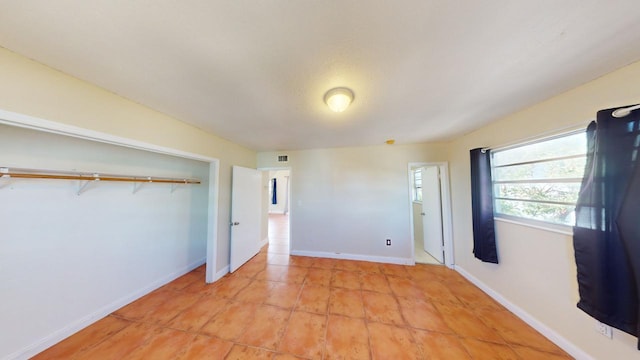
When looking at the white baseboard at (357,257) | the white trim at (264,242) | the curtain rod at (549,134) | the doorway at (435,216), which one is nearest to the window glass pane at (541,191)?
the curtain rod at (549,134)

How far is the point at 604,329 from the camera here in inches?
53.6

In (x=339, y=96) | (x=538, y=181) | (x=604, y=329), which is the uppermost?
(x=339, y=96)

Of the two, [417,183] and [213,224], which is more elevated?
[417,183]

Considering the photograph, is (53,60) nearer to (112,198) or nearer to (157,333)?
(112,198)

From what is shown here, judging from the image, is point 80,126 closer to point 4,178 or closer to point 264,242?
point 4,178

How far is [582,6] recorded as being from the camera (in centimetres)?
86

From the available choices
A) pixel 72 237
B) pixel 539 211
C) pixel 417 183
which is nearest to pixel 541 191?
pixel 539 211

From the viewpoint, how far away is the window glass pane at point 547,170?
5.12ft

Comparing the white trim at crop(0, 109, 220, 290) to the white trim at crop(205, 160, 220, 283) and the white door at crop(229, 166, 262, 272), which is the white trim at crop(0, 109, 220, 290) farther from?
the white door at crop(229, 166, 262, 272)

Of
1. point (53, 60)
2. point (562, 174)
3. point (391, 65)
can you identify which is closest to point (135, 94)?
point (53, 60)

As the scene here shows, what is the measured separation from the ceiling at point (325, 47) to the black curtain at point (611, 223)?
51cm

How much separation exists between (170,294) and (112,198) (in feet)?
4.59

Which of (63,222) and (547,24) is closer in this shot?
(547,24)

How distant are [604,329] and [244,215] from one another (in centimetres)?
407
